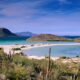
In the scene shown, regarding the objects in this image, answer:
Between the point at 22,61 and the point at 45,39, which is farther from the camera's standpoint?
the point at 45,39

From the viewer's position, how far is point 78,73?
9180mm

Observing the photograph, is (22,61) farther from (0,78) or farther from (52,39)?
(52,39)

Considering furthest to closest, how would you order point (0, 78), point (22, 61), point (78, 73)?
point (22, 61), point (78, 73), point (0, 78)

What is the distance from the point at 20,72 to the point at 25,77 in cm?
29

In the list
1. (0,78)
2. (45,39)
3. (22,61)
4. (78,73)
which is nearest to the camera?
(0,78)

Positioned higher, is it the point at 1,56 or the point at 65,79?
the point at 1,56

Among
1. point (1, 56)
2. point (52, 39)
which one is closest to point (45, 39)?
point (52, 39)

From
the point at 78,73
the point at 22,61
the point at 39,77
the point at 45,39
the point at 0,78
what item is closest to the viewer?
the point at 0,78

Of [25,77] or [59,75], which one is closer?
[25,77]

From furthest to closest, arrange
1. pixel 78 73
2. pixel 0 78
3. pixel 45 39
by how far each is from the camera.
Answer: pixel 45 39 → pixel 78 73 → pixel 0 78

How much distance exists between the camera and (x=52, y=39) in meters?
76.6

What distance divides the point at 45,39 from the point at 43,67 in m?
65.9

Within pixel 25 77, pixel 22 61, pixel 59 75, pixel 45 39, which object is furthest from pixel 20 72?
pixel 45 39

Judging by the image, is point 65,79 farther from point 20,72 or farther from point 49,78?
point 20,72
